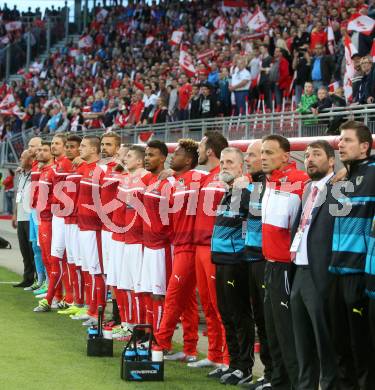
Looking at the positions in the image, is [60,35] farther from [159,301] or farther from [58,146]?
[159,301]

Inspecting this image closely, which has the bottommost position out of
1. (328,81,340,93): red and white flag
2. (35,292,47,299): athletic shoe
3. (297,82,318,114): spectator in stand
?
(35,292,47,299): athletic shoe

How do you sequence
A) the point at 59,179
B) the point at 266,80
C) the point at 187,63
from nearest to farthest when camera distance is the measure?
the point at 59,179, the point at 266,80, the point at 187,63

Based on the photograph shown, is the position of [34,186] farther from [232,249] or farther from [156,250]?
[232,249]

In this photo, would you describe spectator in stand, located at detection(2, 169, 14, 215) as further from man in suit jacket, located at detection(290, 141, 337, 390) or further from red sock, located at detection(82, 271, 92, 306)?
man in suit jacket, located at detection(290, 141, 337, 390)

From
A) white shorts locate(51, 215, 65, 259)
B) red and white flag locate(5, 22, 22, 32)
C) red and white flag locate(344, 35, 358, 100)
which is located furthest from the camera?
red and white flag locate(5, 22, 22, 32)

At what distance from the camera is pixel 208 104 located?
20188mm

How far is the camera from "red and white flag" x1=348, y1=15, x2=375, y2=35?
17.1 meters

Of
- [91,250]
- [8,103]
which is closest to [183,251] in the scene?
[91,250]

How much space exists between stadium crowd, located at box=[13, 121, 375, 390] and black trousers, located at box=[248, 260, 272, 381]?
0.05ft

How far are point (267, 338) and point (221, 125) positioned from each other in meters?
11.5

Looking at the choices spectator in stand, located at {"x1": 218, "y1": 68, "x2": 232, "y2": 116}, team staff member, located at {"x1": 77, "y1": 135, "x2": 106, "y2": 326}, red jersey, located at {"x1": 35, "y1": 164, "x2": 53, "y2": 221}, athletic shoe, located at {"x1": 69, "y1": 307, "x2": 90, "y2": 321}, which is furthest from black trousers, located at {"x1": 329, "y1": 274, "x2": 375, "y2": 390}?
spectator in stand, located at {"x1": 218, "y1": 68, "x2": 232, "y2": 116}

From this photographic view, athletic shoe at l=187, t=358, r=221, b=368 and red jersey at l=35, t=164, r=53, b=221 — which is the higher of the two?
red jersey at l=35, t=164, r=53, b=221

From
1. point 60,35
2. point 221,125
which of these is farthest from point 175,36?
point 60,35

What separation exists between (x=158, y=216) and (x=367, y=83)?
6081mm
